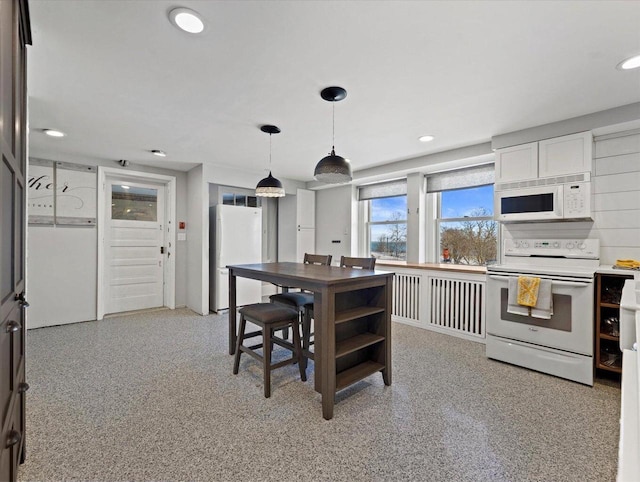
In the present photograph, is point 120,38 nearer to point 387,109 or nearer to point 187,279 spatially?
point 387,109

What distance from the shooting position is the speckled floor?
164cm

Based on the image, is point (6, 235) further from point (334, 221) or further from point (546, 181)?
point (334, 221)

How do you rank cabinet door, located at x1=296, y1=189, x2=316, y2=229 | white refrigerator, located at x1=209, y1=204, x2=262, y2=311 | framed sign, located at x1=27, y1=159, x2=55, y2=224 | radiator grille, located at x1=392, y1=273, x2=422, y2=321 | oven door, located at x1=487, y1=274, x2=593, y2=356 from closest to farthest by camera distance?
oven door, located at x1=487, y1=274, x2=593, y2=356, framed sign, located at x1=27, y1=159, x2=55, y2=224, radiator grille, located at x1=392, y1=273, x2=422, y2=321, white refrigerator, located at x1=209, y1=204, x2=262, y2=311, cabinet door, located at x1=296, y1=189, x2=316, y2=229

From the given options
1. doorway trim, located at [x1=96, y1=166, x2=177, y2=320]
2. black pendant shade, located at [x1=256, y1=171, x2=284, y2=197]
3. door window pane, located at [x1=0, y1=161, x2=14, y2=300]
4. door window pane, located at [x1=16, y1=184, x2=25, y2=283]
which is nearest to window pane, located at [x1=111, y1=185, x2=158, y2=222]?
doorway trim, located at [x1=96, y1=166, x2=177, y2=320]

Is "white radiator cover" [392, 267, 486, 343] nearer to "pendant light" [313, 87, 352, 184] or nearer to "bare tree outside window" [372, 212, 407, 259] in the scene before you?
"bare tree outside window" [372, 212, 407, 259]

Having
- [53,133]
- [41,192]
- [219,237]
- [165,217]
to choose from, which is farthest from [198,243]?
[53,133]

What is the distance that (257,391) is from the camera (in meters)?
2.44

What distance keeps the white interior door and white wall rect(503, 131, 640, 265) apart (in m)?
5.65

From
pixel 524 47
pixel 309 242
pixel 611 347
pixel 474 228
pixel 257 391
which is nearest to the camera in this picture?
pixel 524 47

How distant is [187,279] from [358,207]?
126 inches

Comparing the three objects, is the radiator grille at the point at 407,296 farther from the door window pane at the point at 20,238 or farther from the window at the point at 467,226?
the door window pane at the point at 20,238

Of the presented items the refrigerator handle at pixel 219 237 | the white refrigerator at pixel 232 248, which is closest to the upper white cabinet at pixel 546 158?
the white refrigerator at pixel 232 248

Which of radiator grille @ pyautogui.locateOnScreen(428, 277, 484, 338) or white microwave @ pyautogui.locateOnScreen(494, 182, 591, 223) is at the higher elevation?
white microwave @ pyautogui.locateOnScreen(494, 182, 591, 223)

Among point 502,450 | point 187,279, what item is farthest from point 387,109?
point 187,279
